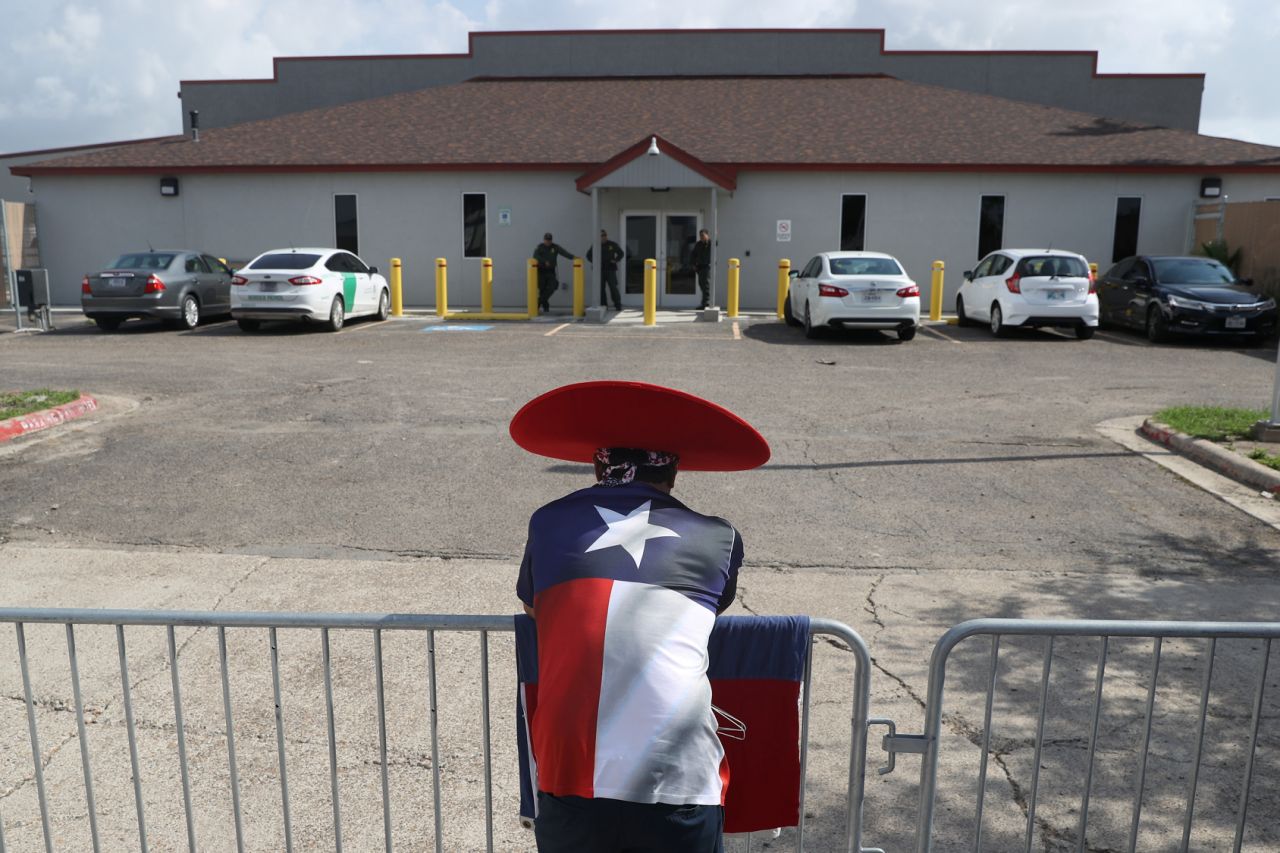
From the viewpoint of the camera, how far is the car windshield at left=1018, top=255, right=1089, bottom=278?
19375mm

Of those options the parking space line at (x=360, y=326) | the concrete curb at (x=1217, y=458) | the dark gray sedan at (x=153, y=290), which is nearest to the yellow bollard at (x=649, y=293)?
the parking space line at (x=360, y=326)

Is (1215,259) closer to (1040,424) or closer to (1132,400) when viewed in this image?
(1132,400)

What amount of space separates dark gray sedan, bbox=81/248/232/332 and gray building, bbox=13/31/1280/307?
17.6 feet

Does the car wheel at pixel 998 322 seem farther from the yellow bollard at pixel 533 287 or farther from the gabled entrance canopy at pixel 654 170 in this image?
the yellow bollard at pixel 533 287

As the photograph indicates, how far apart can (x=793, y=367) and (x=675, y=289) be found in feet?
34.5

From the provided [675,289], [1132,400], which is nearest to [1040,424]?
[1132,400]

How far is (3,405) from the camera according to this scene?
447 inches

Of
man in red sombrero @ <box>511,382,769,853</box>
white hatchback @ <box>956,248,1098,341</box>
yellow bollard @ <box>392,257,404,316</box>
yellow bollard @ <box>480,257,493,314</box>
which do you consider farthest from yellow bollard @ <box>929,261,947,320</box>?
man in red sombrero @ <box>511,382,769,853</box>

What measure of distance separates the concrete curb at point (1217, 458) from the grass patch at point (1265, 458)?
0.07 meters

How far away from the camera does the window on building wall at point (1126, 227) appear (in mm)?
25453

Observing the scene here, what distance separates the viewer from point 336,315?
20.4 meters

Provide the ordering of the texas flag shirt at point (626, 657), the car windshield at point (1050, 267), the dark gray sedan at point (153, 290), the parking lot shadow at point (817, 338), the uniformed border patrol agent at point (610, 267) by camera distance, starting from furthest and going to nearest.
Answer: the uniformed border patrol agent at point (610, 267), the dark gray sedan at point (153, 290), the car windshield at point (1050, 267), the parking lot shadow at point (817, 338), the texas flag shirt at point (626, 657)

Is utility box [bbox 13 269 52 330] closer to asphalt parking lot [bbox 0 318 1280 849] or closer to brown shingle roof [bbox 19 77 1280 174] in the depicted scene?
asphalt parking lot [bbox 0 318 1280 849]

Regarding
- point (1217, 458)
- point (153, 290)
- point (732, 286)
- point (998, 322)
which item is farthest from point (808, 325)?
point (153, 290)
